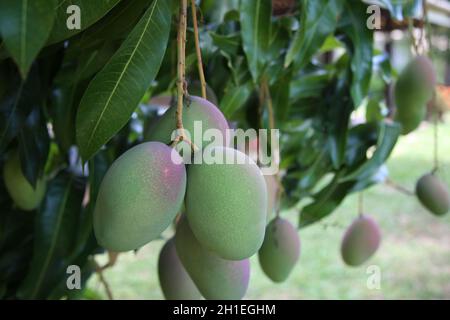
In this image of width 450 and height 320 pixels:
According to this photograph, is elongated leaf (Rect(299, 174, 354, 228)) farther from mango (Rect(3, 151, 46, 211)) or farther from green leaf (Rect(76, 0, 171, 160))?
green leaf (Rect(76, 0, 171, 160))

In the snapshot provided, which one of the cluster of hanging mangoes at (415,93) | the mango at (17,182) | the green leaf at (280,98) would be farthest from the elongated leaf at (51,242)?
the cluster of hanging mangoes at (415,93)

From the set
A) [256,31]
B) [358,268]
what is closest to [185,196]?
[256,31]

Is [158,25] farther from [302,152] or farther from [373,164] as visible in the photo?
[302,152]

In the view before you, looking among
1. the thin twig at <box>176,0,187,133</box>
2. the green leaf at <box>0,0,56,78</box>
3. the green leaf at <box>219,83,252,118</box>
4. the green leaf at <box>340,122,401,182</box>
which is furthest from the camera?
the green leaf at <box>340,122,401,182</box>

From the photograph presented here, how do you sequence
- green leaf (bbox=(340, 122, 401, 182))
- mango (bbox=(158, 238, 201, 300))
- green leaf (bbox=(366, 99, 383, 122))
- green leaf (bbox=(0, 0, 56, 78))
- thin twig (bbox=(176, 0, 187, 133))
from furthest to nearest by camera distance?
1. green leaf (bbox=(366, 99, 383, 122))
2. green leaf (bbox=(340, 122, 401, 182))
3. mango (bbox=(158, 238, 201, 300))
4. thin twig (bbox=(176, 0, 187, 133))
5. green leaf (bbox=(0, 0, 56, 78))

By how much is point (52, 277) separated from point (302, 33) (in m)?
0.52

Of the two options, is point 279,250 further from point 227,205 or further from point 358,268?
point 358,268

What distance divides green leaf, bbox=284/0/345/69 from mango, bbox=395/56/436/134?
292mm

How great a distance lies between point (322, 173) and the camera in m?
1.08

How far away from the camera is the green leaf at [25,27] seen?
0.97 feet

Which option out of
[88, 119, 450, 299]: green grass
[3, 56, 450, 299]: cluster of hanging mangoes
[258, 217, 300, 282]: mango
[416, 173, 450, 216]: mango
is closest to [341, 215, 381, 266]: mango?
[416, 173, 450, 216]: mango

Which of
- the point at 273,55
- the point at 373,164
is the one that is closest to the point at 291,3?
the point at 273,55

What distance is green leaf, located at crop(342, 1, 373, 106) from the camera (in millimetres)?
802
